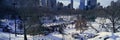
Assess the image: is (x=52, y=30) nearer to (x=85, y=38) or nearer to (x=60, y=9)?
(x=85, y=38)

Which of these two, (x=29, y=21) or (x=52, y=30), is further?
(x=52, y=30)

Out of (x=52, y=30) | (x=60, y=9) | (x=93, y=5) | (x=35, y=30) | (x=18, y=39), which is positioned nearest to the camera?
(x=18, y=39)

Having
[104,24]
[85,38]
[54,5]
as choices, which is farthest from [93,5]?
[85,38]

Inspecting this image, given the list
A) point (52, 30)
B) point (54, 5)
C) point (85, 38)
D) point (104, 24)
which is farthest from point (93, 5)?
point (85, 38)

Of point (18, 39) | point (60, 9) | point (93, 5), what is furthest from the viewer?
point (93, 5)

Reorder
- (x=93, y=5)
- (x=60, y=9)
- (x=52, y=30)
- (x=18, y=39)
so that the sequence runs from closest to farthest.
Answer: (x=18, y=39)
(x=52, y=30)
(x=60, y=9)
(x=93, y=5)

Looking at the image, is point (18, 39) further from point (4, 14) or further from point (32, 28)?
point (4, 14)

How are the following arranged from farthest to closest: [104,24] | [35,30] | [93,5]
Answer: [93,5], [104,24], [35,30]

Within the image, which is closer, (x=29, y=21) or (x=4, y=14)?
(x=29, y=21)

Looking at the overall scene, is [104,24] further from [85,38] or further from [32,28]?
[32,28]
